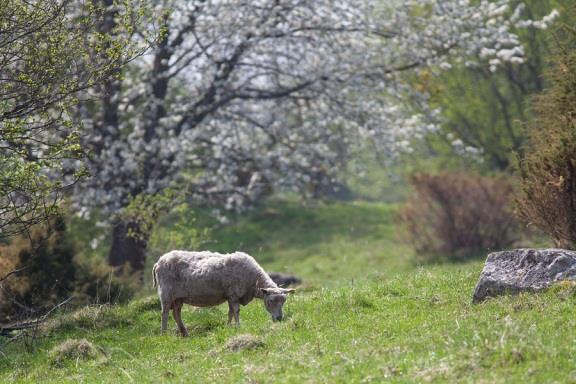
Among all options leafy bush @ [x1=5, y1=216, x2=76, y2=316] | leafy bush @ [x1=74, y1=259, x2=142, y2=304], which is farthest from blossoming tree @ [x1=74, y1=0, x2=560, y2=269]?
leafy bush @ [x1=5, y1=216, x2=76, y2=316]

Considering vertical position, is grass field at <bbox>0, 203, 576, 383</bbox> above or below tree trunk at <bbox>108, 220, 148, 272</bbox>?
below

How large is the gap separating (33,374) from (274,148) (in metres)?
14.9

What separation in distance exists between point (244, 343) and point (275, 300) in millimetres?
1770

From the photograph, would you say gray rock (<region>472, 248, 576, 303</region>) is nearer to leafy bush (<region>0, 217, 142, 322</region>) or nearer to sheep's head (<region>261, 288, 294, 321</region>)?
sheep's head (<region>261, 288, 294, 321</region>)

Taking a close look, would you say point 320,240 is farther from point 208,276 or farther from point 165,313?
point 208,276

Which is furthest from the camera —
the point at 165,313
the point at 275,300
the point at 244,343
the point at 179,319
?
the point at 165,313

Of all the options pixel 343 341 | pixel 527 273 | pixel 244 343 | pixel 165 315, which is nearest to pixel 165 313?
pixel 165 315

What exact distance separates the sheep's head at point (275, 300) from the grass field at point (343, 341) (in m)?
0.27

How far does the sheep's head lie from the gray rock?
2883mm

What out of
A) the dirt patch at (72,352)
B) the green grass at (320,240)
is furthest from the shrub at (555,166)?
the green grass at (320,240)

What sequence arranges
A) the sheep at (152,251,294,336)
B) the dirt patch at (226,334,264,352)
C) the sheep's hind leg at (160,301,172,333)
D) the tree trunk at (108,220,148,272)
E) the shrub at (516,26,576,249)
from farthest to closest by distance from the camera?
the tree trunk at (108,220,148,272), the shrub at (516,26,576,249), the sheep's hind leg at (160,301,172,333), the sheep at (152,251,294,336), the dirt patch at (226,334,264,352)

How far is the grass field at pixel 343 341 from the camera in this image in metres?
9.49

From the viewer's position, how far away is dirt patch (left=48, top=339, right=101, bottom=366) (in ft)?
41.9

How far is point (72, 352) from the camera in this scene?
12891 mm
